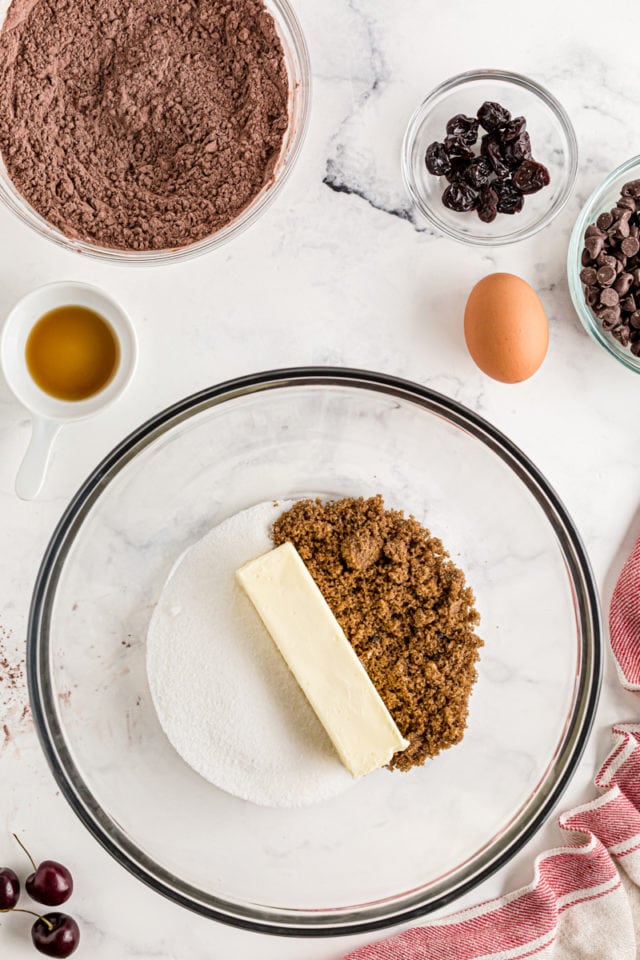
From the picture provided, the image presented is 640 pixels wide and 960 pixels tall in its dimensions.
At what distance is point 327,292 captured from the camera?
1.25 m

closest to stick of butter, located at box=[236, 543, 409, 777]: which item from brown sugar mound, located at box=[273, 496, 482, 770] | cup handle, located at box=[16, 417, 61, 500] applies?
brown sugar mound, located at box=[273, 496, 482, 770]

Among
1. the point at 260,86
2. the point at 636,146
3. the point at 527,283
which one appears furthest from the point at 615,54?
the point at 260,86

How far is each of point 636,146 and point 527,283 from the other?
1.05 feet

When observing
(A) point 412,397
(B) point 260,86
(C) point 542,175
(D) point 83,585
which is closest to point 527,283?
(C) point 542,175

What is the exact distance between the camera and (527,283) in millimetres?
1275

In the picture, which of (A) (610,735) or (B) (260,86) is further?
(A) (610,735)

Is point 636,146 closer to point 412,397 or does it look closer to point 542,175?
point 542,175

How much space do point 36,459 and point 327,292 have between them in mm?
548

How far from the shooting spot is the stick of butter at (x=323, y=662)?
111cm

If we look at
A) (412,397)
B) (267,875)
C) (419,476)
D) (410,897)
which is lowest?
(410,897)

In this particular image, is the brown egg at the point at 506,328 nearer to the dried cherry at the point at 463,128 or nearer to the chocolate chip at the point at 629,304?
the chocolate chip at the point at 629,304

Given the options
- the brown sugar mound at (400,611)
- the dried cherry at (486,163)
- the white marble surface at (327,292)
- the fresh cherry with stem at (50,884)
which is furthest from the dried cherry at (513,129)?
the fresh cherry with stem at (50,884)

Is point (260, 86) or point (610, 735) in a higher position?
point (260, 86)

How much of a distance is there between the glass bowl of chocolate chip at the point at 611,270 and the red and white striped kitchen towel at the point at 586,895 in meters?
0.38
